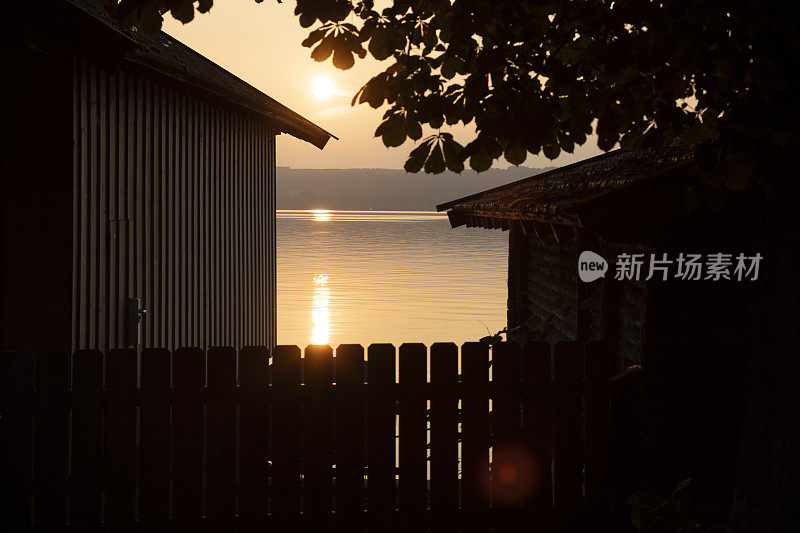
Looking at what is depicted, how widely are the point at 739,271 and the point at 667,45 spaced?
10.2 ft

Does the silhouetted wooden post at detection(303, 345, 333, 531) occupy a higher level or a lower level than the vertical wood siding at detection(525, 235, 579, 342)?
lower

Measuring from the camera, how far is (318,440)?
6.62 meters

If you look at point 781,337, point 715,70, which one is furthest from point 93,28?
point 781,337

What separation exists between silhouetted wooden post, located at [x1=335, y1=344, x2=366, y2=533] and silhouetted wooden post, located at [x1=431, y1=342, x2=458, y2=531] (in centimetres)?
57

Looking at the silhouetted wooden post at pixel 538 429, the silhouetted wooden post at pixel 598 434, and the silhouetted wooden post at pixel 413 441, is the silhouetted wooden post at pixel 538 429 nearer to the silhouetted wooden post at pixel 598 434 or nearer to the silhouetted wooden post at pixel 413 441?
the silhouetted wooden post at pixel 598 434

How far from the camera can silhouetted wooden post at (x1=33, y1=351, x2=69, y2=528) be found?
631 cm

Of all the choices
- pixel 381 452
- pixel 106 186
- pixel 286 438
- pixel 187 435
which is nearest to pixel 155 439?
pixel 187 435

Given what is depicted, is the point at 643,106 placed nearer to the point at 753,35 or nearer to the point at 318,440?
the point at 753,35

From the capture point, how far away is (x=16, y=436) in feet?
21.0

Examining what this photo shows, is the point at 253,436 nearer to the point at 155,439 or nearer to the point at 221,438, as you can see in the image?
the point at 221,438

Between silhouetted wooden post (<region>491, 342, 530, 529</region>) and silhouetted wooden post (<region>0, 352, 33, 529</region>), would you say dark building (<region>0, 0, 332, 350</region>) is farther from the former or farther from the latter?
silhouetted wooden post (<region>491, 342, 530, 529</region>)

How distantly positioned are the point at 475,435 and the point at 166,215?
5.99m

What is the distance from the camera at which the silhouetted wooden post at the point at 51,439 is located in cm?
631
